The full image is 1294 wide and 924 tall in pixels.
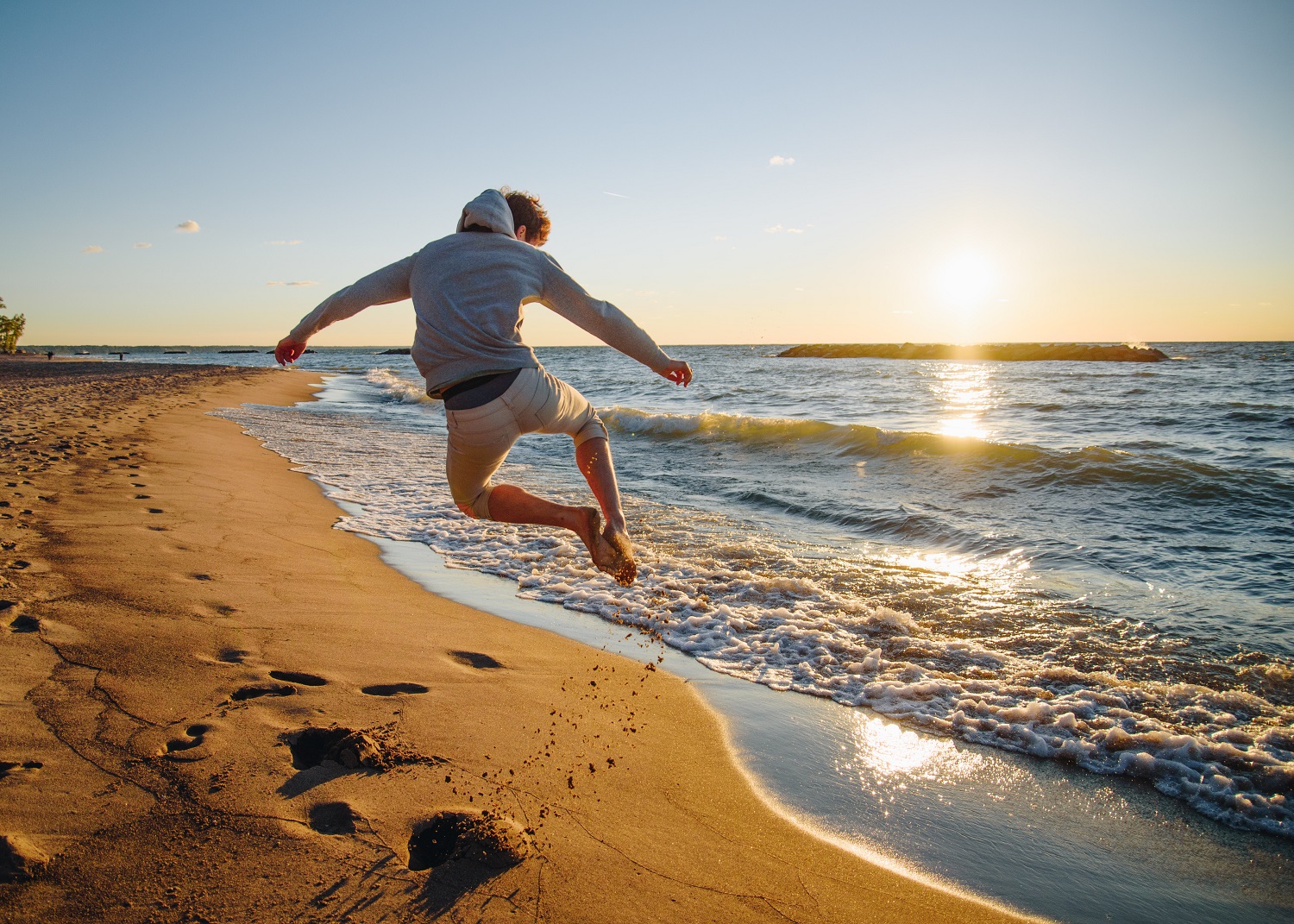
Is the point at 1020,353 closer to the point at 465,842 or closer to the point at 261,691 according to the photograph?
the point at 261,691

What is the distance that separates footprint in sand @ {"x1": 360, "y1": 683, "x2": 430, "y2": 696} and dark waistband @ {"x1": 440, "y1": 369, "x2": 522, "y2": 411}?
145 cm

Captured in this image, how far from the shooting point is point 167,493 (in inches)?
286

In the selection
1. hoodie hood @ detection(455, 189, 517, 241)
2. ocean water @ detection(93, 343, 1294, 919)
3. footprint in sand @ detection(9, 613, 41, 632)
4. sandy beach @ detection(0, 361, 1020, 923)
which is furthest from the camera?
ocean water @ detection(93, 343, 1294, 919)

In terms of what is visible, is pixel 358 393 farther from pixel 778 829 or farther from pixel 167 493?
pixel 778 829

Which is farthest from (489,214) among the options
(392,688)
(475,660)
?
(475,660)

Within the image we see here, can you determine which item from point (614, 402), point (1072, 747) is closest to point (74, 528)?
point (1072, 747)

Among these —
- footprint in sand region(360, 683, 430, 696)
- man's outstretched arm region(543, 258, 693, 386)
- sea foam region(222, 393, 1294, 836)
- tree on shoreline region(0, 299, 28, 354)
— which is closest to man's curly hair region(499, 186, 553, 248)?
man's outstretched arm region(543, 258, 693, 386)

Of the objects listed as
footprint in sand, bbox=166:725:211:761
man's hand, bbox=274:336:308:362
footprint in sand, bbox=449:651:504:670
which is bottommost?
footprint in sand, bbox=449:651:504:670

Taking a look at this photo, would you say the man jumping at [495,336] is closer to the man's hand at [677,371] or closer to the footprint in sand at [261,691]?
the man's hand at [677,371]

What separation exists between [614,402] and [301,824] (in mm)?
24019

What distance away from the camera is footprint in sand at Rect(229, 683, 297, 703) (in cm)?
328

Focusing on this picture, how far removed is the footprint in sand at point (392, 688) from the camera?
3.54 metres

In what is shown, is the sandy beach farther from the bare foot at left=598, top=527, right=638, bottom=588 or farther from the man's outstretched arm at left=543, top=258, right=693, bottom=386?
the man's outstretched arm at left=543, top=258, right=693, bottom=386

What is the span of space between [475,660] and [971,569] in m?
4.75
